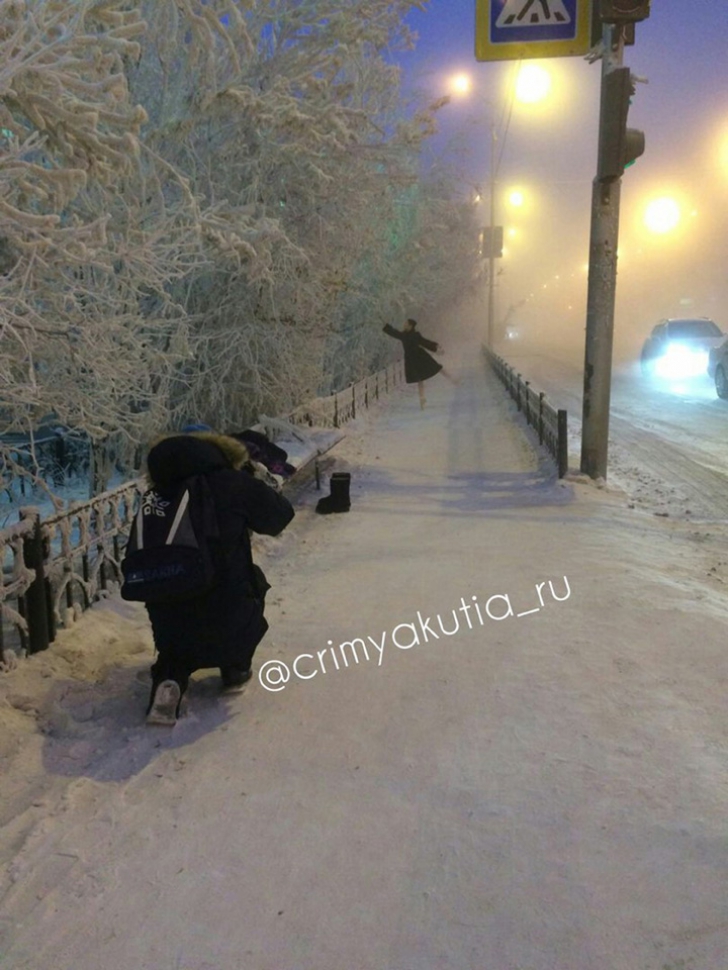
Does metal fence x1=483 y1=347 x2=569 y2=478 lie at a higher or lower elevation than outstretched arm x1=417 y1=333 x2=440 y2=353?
lower

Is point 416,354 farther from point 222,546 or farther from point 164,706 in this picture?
point 164,706

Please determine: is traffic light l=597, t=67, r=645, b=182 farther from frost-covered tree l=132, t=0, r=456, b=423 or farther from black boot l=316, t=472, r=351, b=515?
black boot l=316, t=472, r=351, b=515

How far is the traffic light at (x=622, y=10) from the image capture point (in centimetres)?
703

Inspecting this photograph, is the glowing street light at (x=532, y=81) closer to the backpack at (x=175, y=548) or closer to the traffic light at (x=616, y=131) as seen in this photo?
the traffic light at (x=616, y=131)

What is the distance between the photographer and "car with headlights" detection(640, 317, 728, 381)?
68.8ft

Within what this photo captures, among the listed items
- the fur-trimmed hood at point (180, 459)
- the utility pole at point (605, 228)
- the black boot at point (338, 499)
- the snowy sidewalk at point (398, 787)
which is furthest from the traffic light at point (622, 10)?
the fur-trimmed hood at point (180, 459)

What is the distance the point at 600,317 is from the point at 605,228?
941 millimetres

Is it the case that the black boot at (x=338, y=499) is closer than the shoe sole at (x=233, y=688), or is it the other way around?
the shoe sole at (x=233, y=688)

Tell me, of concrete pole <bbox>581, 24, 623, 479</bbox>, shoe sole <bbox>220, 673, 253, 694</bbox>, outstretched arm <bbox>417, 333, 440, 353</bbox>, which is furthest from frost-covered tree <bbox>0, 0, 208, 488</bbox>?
outstretched arm <bbox>417, 333, 440, 353</bbox>

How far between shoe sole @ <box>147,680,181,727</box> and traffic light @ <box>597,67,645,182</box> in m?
6.76

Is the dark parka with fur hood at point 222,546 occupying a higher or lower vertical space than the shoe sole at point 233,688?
higher

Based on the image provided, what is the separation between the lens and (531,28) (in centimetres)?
726

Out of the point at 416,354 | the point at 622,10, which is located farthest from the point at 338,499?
the point at 416,354

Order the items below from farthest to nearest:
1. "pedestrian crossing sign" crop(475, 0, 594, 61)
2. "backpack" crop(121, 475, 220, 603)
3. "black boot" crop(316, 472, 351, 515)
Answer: "black boot" crop(316, 472, 351, 515), "pedestrian crossing sign" crop(475, 0, 594, 61), "backpack" crop(121, 475, 220, 603)
